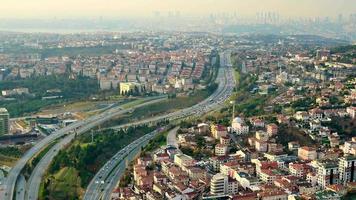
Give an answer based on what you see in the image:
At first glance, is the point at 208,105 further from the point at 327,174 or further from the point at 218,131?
the point at 327,174

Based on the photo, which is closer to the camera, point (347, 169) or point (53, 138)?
point (347, 169)

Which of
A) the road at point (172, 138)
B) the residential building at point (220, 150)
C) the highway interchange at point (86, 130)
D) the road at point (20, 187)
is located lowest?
the road at point (20, 187)

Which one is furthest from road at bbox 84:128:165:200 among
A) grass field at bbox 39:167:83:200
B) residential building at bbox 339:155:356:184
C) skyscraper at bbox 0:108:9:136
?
residential building at bbox 339:155:356:184

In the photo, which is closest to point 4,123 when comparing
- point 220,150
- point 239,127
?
point 239,127

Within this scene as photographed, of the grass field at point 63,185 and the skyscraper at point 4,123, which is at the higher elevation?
the skyscraper at point 4,123

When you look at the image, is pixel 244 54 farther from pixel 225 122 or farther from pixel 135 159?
pixel 135 159

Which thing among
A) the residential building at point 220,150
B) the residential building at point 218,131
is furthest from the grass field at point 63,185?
the residential building at point 218,131

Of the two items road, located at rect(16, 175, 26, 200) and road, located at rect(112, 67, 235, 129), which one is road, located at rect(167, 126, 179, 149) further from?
road, located at rect(16, 175, 26, 200)

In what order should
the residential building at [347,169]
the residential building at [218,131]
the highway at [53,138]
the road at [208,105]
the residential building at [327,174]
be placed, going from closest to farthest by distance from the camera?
the residential building at [327,174] < the residential building at [347,169] < the highway at [53,138] < the residential building at [218,131] < the road at [208,105]

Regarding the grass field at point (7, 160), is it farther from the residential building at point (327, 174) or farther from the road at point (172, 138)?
the residential building at point (327, 174)

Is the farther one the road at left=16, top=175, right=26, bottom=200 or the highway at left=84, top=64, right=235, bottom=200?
the road at left=16, top=175, right=26, bottom=200
